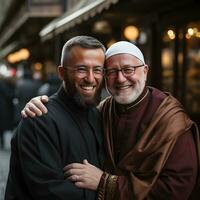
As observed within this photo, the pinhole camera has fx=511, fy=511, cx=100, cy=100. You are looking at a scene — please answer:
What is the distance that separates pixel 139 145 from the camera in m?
2.63

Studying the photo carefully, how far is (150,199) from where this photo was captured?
265cm

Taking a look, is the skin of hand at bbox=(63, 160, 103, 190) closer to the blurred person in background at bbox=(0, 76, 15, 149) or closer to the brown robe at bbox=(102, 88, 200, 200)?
the brown robe at bbox=(102, 88, 200, 200)

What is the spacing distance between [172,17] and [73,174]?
626cm

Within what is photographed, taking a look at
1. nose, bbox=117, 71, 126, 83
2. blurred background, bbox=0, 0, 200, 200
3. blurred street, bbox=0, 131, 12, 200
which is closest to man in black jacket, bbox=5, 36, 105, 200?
nose, bbox=117, 71, 126, 83

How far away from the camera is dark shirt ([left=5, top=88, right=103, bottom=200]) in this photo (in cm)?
250

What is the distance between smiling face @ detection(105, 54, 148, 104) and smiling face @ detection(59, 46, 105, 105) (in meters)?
0.10

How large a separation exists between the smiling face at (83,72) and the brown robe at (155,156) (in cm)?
32

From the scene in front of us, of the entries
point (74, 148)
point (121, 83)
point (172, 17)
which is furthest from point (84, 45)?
point (172, 17)

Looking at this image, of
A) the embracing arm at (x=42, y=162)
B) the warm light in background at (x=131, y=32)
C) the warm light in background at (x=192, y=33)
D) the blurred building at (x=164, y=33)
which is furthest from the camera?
the warm light in background at (x=131, y=32)

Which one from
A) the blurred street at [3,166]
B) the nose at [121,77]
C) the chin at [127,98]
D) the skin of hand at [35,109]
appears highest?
the nose at [121,77]

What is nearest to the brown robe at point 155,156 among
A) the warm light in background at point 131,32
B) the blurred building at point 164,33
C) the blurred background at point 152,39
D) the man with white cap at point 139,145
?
the man with white cap at point 139,145

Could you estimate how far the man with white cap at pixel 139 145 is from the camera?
2.61 meters

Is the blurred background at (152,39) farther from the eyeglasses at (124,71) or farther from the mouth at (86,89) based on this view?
the mouth at (86,89)

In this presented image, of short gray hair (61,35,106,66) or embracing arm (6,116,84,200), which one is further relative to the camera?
short gray hair (61,35,106,66)
